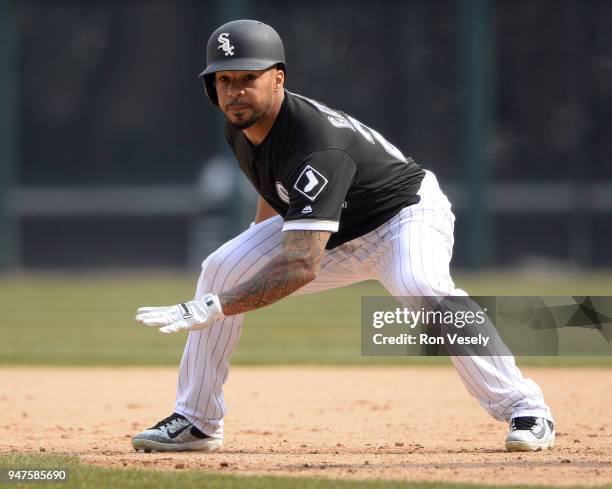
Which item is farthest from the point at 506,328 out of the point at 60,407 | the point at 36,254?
the point at 36,254

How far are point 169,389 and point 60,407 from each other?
0.81 m

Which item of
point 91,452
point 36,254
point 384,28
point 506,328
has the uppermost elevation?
point 384,28

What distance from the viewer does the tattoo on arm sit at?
356cm

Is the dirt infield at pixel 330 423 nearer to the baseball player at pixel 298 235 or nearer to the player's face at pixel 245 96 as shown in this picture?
the baseball player at pixel 298 235

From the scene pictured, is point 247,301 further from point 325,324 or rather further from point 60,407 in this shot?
point 325,324

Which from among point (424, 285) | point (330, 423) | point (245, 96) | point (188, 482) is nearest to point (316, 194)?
point (245, 96)

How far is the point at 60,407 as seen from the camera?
17.9 feet

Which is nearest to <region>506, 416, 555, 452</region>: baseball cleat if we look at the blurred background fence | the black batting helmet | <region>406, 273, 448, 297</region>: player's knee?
<region>406, 273, 448, 297</region>: player's knee

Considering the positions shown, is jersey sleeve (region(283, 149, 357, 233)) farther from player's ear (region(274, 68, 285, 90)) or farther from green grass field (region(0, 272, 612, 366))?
green grass field (region(0, 272, 612, 366))

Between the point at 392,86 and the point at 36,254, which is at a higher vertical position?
the point at 392,86

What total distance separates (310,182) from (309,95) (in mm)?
13064

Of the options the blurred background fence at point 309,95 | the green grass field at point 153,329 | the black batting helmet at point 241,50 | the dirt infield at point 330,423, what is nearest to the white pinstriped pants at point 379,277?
the dirt infield at point 330,423

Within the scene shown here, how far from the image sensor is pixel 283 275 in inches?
140

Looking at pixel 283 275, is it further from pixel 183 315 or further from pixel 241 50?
pixel 241 50
